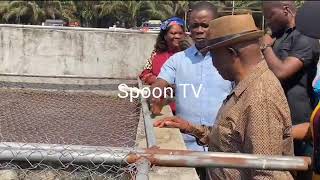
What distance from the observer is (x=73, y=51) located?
10.9 m

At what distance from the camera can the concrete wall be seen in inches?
423

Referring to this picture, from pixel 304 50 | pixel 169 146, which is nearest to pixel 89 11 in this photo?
pixel 169 146

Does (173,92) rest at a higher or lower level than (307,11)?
lower

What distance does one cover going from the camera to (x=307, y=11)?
231cm

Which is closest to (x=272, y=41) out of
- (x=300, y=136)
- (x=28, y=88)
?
(x=300, y=136)

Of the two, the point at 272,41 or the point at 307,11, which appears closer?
the point at 307,11

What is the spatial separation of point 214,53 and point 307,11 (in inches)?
20.8

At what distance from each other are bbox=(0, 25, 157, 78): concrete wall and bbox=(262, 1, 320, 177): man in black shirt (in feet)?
24.1

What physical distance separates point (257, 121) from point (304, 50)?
1496 millimetres

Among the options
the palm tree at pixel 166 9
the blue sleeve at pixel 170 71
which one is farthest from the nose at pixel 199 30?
the palm tree at pixel 166 9

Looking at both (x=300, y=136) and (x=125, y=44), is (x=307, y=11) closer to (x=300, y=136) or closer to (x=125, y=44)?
(x=300, y=136)

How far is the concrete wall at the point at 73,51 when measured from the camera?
10734mm

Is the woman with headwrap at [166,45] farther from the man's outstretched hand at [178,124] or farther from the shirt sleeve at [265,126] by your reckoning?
the shirt sleeve at [265,126]

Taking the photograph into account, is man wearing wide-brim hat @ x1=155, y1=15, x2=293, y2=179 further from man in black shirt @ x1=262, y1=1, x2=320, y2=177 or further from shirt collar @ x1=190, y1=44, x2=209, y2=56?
shirt collar @ x1=190, y1=44, x2=209, y2=56
